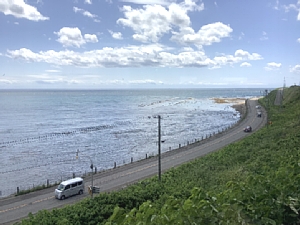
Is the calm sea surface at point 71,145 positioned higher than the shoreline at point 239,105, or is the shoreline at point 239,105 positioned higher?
the shoreline at point 239,105

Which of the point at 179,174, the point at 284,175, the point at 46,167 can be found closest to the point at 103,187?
the point at 179,174

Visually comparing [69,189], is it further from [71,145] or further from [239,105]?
[239,105]

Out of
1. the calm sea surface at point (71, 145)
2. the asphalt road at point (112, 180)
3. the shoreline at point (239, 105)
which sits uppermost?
the shoreline at point (239, 105)

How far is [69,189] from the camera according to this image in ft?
69.1

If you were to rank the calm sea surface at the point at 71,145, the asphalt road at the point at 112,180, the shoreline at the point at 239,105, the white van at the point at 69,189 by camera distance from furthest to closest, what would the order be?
the shoreline at the point at 239,105
the calm sea surface at the point at 71,145
the white van at the point at 69,189
the asphalt road at the point at 112,180

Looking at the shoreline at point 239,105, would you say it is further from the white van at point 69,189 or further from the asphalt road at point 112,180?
the white van at point 69,189

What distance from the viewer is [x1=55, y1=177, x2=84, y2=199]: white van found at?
20.8 m

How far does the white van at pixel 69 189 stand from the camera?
20.8 meters

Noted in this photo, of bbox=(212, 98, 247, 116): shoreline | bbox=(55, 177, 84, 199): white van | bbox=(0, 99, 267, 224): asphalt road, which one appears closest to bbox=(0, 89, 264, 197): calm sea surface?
bbox=(55, 177, 84, 199): white van

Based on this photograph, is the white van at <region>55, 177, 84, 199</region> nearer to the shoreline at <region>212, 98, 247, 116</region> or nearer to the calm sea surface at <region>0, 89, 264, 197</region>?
the calm sea surface at <region>0, 89, 264, 197</region>

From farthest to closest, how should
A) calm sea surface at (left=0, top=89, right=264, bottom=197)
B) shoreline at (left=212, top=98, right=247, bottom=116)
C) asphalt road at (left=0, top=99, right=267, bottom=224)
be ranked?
1. shoreline at (left=212, top=98, right=247, bottom=116)
2. calm sea surface at (left=0, top=89, right=264, bottom=197)
3. asphalt road at (left=0, top=99, right=267, bottom=224)

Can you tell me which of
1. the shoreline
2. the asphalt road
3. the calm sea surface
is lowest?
the calm sea surface

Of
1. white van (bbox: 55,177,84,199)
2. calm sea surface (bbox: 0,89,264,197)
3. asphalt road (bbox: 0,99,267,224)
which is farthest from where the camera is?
calm sea surface (bbox: 0,89,264,197)

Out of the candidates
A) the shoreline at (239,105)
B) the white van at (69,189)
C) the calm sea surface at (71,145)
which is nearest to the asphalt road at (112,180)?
the white van at (69,189)
